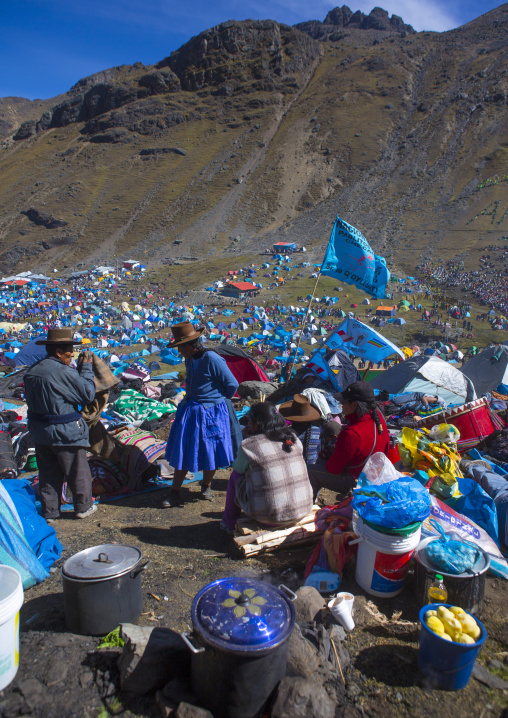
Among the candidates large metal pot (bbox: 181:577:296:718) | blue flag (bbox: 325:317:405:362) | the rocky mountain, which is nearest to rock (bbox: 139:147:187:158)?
the rocky mountain

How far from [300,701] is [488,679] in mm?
908

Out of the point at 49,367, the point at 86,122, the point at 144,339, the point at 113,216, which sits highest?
the point at 86,122

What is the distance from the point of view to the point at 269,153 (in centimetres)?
5878

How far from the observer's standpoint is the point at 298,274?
31.6 metres

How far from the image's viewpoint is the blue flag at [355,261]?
Result: 6738 mm

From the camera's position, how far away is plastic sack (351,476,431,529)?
228cm

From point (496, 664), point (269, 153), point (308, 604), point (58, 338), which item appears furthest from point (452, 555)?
point (269, 153)

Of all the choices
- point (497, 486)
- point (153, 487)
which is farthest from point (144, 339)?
point (497, 486)

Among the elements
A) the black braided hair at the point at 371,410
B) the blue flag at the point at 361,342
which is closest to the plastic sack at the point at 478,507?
the black braided hair at the point at 371,410

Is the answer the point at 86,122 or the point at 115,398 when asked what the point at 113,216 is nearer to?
the point at 86,122

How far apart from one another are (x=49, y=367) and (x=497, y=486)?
3319 mm

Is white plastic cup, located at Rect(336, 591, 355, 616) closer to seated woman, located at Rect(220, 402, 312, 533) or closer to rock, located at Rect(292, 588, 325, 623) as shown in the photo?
rock, located at Rect(292, 588, 325, 623)

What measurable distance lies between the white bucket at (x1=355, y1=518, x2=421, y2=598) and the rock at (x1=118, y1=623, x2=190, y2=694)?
Result: 1026mm

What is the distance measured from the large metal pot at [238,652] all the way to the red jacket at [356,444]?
1.54 m
